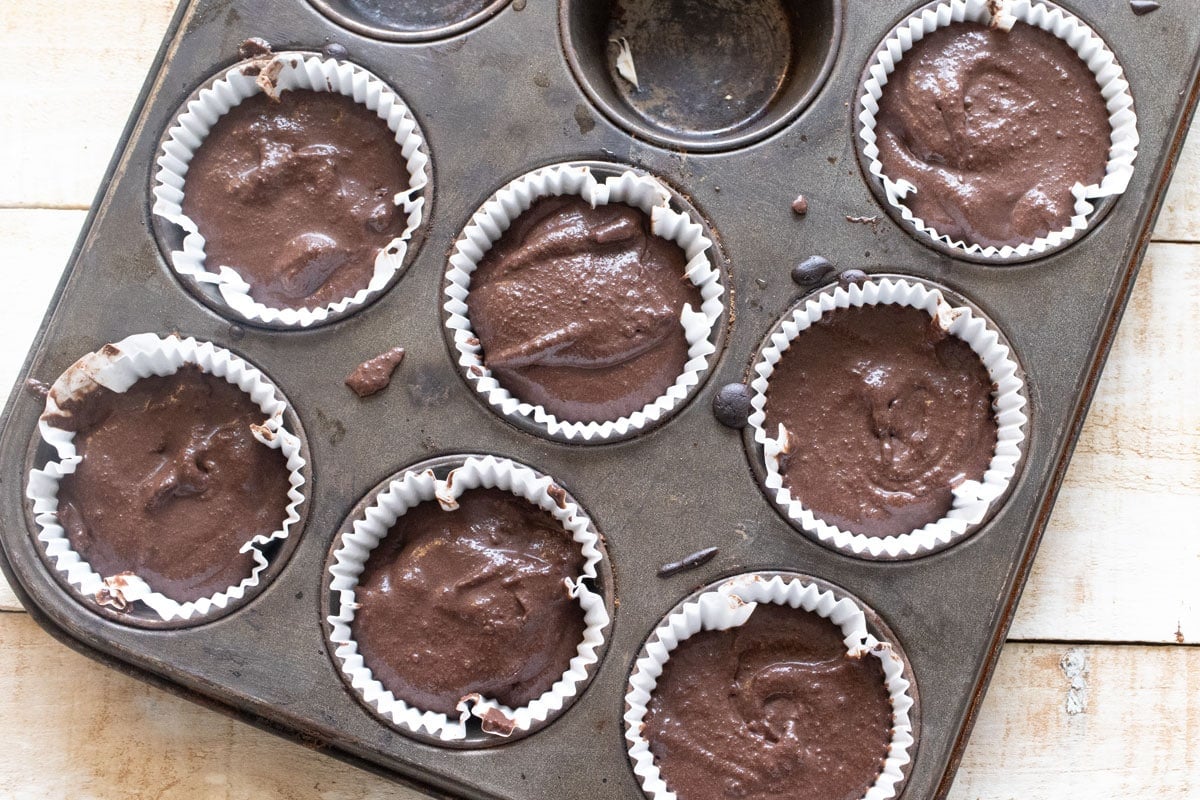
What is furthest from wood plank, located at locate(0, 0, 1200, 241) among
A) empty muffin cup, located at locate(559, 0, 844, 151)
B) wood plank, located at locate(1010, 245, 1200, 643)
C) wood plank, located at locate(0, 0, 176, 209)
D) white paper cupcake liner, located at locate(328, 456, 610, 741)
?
white paper cupcake liner, located at locate(328, 456, 610, 741)

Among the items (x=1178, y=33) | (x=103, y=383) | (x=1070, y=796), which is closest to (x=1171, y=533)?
(x=1070, y=796)

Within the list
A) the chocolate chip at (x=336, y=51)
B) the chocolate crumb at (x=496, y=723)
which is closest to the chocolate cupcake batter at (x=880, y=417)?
the chocolate crumb at (x=496, y=723)

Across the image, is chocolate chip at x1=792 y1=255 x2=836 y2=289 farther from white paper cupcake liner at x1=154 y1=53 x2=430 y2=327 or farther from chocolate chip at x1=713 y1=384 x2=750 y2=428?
white paper cupcake liner at x1=154 y1=53 x2=430 y2=327

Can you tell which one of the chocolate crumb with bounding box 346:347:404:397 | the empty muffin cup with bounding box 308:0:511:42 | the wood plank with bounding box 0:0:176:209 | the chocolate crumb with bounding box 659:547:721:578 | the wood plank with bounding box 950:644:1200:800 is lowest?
the wood plank with bounding box 950:644:1200:800

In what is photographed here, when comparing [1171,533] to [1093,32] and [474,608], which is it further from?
[474,608]

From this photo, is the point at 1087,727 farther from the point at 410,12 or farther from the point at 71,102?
the point at 71,102

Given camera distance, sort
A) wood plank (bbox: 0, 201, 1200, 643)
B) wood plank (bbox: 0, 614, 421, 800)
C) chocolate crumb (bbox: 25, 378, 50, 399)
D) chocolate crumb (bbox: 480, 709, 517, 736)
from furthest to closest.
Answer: wood plank (bbox: 0, 201, 1200, 643)
wood plank (bbox: 0, 614, 421, 800)
chocolate crumb (bbox: 25, 378, 50, 399)
chocolate crumb (bbox: 480, 709, 517, 736)

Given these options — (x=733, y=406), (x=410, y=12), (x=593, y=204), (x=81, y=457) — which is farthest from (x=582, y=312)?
(x=81, y=457)
